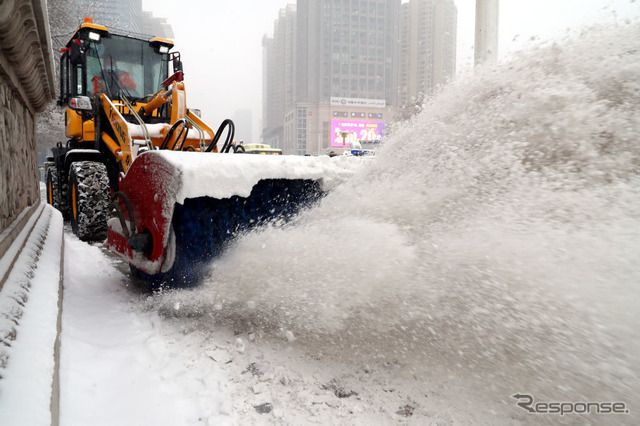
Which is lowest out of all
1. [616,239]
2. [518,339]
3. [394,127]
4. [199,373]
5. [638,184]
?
[199,373]

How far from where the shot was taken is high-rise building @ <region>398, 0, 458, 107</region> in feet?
158

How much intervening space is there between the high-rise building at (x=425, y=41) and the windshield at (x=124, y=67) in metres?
41.4

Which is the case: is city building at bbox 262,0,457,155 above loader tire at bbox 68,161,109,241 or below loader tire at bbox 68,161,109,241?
above

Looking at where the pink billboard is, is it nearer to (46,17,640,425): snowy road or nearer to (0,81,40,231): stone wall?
(0,81,40,231): stone wall

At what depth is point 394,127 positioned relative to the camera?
346 cm

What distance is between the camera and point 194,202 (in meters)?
3.10

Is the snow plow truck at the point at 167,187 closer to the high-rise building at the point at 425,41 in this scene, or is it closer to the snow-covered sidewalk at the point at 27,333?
the snow-covered sidewalk at the point at 27,333

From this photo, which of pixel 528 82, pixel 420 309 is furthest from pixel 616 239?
pixel 528 82

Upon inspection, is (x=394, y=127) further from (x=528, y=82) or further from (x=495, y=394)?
(x=495, y=394)

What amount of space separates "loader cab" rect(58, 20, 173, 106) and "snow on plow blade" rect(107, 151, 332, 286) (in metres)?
3.57

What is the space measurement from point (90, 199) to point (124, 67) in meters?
2.44

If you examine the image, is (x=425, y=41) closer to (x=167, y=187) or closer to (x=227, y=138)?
(x=227, y=138)

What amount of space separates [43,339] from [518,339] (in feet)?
6.64

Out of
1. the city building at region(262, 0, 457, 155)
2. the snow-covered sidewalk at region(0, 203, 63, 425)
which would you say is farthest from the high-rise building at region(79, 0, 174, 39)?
the city building at region(262, 0, 457, 155)
